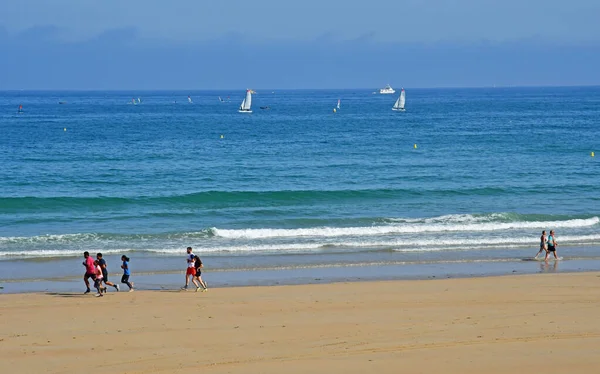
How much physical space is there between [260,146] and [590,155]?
2451 centimetres

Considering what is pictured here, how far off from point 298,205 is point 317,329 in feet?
65.7

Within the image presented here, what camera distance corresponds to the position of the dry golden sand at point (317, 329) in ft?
45.4

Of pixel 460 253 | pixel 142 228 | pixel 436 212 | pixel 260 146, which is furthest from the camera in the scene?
pixel 260 146

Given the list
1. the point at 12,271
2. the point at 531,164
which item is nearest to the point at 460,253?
the point at 12,271

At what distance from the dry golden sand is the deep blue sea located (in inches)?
112

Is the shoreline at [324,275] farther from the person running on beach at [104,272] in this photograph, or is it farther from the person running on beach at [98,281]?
the person running on beach at [98,281]

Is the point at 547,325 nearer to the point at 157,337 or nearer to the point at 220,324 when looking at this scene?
the point at 220,324

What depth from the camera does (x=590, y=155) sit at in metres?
52.8

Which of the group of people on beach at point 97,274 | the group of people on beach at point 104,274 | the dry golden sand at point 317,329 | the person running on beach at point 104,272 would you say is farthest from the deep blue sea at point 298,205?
the dry golden sand at point 317,329

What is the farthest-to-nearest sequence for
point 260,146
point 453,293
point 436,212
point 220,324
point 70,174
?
point 260,146
point 70,174
point 436,212
point 453,293
point 220,324

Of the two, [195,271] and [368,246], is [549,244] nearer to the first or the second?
[368,246]

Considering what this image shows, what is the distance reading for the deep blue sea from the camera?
25203 mm

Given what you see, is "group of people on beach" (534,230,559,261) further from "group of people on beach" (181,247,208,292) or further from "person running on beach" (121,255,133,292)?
"person running on beach" (121,255,133,292)

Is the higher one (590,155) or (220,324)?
(590,155)
